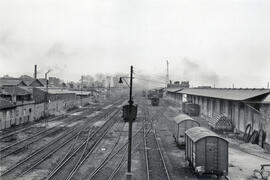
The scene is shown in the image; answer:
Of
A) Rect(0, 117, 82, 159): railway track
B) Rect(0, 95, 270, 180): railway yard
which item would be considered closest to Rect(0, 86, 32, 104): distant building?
Rect(0, 95, 270, 180): railway yard

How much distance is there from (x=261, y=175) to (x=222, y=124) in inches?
551

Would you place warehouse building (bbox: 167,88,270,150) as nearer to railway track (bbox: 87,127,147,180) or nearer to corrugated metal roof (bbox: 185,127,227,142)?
corrugated metal roof (bbox: 185,127,227,142)

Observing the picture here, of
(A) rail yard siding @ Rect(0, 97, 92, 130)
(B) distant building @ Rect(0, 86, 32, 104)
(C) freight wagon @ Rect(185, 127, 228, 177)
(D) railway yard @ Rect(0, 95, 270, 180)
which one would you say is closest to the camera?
(C) freight wagon @ Rect(185, 127, 228, 177)

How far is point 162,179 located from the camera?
45.1 ft

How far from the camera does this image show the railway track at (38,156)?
14.6 m

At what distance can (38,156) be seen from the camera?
18.0 m

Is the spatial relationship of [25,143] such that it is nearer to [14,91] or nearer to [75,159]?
[75,159]

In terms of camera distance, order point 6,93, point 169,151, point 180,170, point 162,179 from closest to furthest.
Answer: point 162,179 < point 180,170 < point 169,151 < point 6,93

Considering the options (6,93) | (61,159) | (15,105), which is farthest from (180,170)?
(6,93)

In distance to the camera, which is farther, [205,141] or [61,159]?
[61,159]

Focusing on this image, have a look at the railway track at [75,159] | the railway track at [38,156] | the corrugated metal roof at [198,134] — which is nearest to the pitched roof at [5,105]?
the railway track at [38,156]

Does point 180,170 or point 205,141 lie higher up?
point 205,141

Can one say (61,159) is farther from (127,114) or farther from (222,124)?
(222,124)

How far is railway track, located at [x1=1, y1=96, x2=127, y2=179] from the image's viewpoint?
47.8 ft
